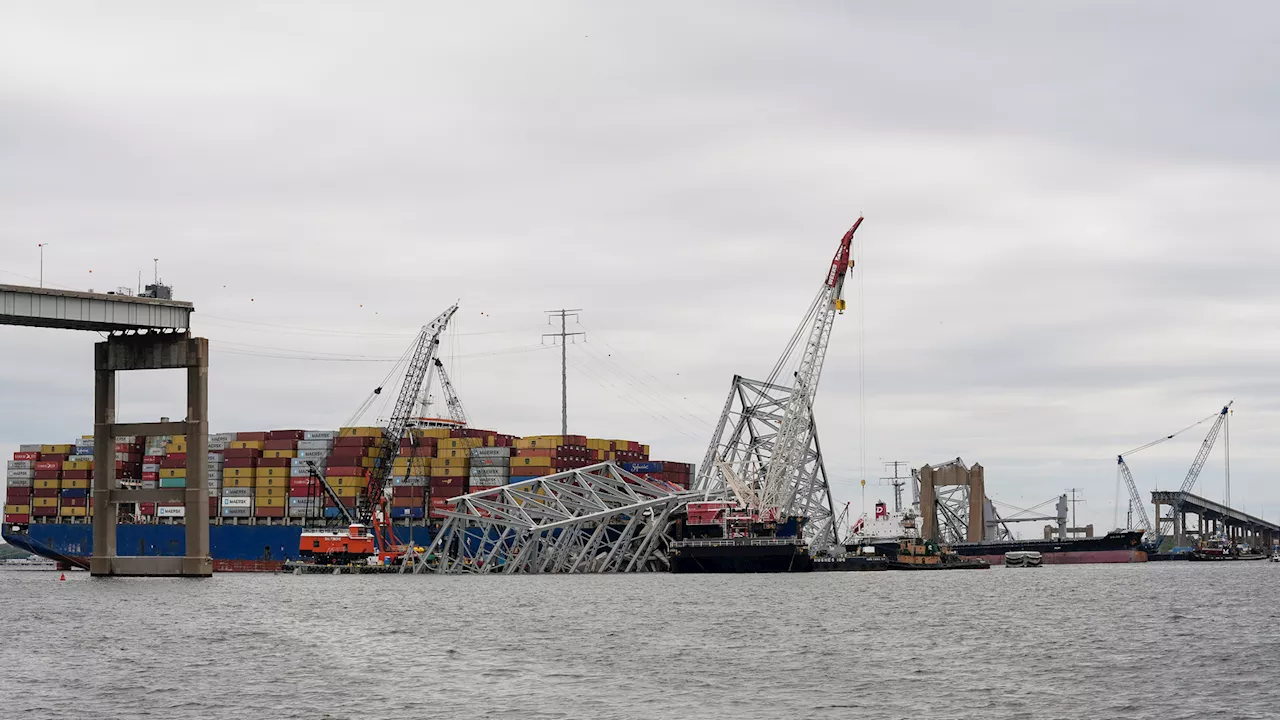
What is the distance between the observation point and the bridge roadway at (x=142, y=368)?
313 ft

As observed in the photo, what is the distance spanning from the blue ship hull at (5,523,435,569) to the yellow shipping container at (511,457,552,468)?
1228cm

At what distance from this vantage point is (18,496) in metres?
174

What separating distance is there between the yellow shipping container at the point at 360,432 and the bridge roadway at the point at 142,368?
186ft

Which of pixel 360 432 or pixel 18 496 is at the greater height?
pixel 360 432

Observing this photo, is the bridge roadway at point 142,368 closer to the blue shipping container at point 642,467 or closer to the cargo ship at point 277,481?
the cargo ship at point 277,481

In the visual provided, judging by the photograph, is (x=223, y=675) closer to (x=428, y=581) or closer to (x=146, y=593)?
(x=146, y=593)

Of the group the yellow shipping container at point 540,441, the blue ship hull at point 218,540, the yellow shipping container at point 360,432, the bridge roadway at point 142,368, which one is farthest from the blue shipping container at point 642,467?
the bridge roadway at point 142,368

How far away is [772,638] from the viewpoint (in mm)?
59500

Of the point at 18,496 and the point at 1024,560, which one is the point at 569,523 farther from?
the point at 18,496

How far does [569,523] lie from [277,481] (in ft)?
166

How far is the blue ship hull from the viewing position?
161625 millimetres

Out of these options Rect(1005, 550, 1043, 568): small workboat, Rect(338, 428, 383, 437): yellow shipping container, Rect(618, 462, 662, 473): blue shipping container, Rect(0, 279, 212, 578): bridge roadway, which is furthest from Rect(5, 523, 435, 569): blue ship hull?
Rect(1005, 550, 1043, 568): small workboat

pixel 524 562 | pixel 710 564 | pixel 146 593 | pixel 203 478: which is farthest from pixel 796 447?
pixel 146 593

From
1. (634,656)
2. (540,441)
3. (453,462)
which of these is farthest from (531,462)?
(634,656)
